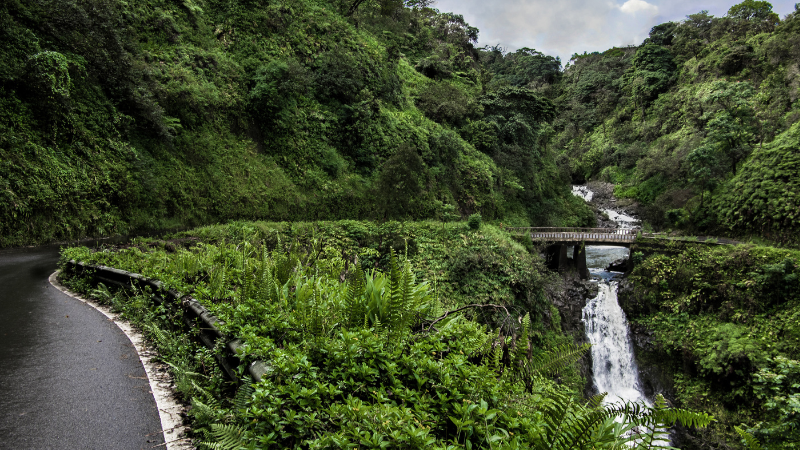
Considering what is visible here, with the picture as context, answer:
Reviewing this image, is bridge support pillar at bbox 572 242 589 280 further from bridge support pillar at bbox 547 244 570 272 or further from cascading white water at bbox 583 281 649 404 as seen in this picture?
cascading white water at bbox 583 281 649 404

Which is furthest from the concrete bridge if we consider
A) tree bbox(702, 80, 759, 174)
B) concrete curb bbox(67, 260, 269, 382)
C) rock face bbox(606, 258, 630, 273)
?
concrete curb bbox(67, 260, 269, 382)

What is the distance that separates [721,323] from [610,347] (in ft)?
15.6

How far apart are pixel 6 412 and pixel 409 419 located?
11.5 ft

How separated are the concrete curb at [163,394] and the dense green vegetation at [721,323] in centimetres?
1610

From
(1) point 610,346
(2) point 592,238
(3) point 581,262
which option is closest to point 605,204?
(2) point 592,238

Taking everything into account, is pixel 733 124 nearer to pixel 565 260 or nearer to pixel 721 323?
pixel 565 260

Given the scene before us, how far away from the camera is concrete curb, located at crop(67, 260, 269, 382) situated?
9.72 feet

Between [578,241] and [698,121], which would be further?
[698,121]

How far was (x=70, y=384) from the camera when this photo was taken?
3510 mm

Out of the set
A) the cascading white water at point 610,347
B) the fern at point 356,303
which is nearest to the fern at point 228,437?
the fern at point 356,303

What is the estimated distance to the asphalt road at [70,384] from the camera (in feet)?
8.95

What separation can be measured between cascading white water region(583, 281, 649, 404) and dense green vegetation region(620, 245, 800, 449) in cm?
79

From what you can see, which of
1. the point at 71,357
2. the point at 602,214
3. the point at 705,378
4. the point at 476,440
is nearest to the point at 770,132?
the point at 602,214

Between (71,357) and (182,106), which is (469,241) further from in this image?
(182,106)
